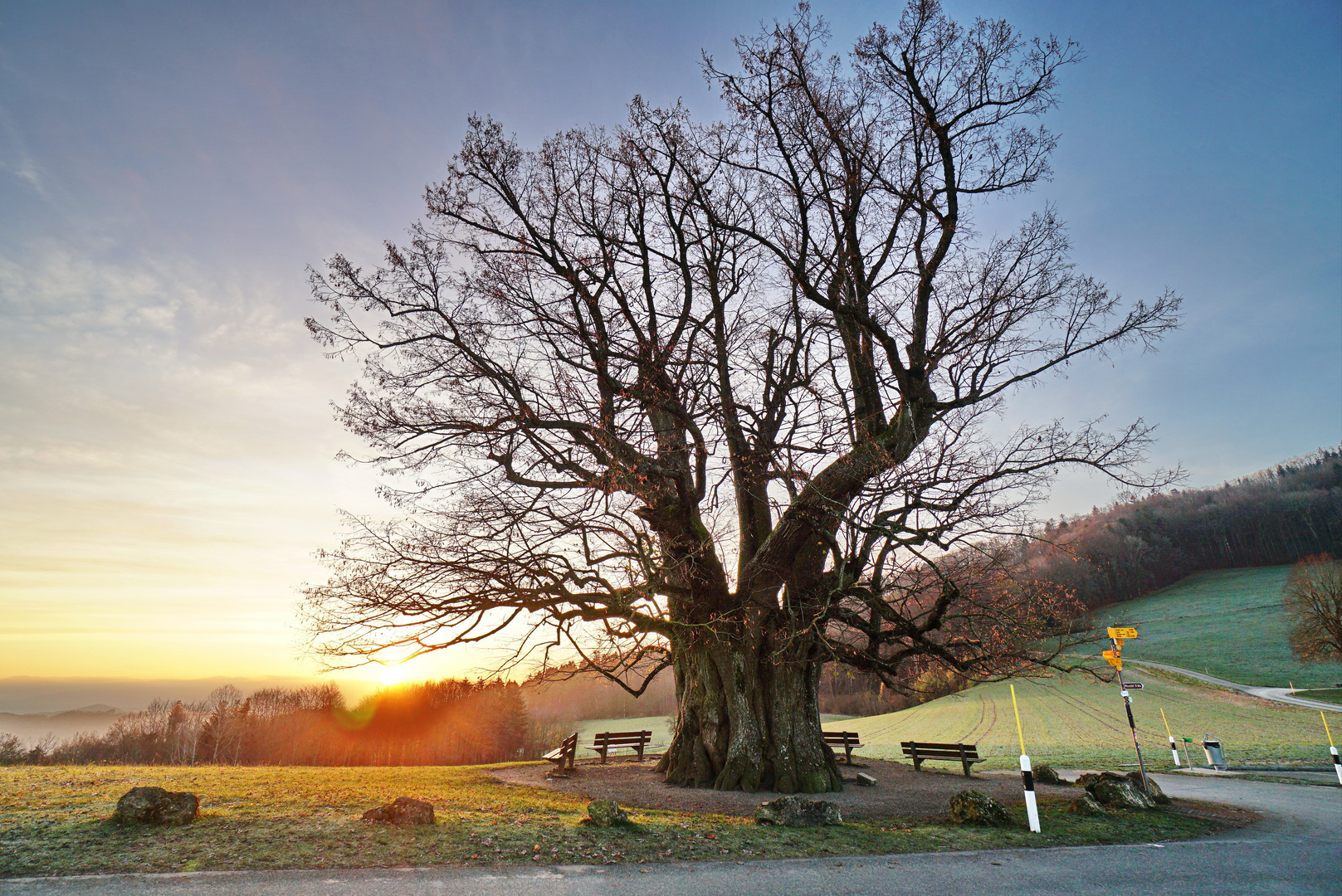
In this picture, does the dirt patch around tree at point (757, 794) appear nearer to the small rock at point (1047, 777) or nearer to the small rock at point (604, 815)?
Result: the small rock at point (1047, 777)

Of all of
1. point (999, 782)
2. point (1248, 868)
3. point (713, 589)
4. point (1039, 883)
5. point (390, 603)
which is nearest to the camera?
point (1039, 883)

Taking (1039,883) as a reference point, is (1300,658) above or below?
below

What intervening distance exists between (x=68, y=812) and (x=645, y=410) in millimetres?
9133

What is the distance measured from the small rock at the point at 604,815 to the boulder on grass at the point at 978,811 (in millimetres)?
4774

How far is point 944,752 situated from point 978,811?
32.6 feet

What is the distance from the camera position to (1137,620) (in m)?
71.6

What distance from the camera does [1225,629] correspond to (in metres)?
63.8

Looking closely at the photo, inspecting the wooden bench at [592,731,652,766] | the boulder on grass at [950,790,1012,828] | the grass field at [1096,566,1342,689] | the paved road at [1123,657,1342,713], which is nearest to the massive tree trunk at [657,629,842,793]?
the boulder on grass at [950,790,1012,828]

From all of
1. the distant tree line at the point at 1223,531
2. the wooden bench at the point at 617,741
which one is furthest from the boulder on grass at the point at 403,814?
the distant tree line at the point at 1223,531

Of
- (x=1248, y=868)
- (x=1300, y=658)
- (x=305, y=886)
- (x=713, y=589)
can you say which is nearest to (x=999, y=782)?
(x=713, y=589)

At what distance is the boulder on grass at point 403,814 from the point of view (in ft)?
22.4

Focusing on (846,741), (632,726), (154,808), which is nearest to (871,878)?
(154,808)

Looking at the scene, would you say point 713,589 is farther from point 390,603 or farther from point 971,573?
point 390,603

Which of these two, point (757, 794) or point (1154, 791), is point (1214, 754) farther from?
point (757, 794)
